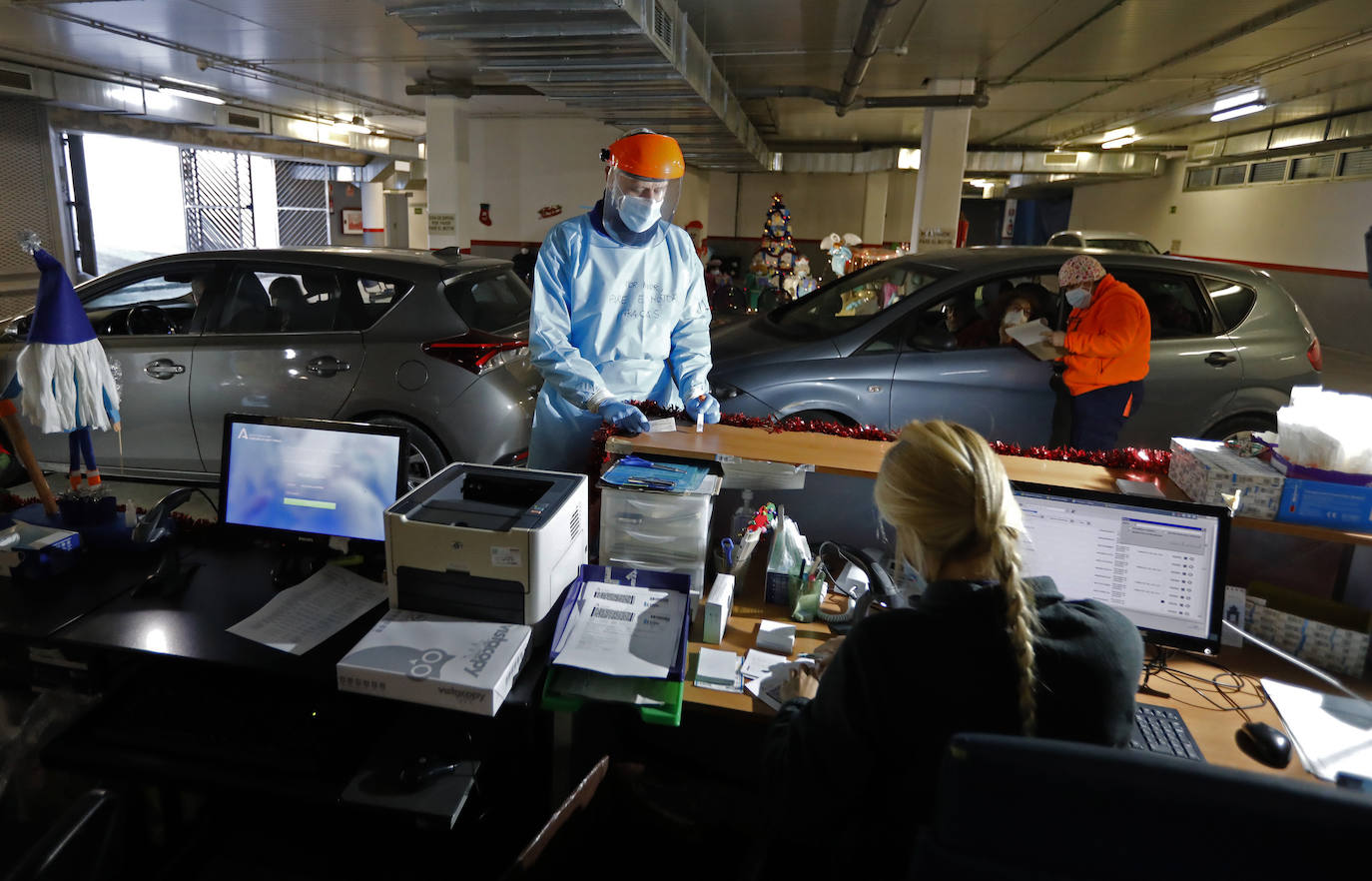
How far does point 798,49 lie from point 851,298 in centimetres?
392

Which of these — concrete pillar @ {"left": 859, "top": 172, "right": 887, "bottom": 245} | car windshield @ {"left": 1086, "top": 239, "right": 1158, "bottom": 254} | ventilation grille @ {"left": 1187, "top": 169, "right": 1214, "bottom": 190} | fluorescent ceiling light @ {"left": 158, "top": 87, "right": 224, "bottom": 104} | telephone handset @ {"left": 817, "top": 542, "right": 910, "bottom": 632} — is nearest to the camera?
telephone handset @ {"left": 817, "top": 542, "right": 910, "bottom": 632}

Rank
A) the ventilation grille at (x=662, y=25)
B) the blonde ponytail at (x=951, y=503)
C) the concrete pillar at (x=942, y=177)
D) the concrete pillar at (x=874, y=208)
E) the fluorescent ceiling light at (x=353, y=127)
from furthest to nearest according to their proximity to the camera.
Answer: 1. the concrete pillar at (x=874, y=208)
2. the fluorescent ceiling light at (x=353, y=127)
3. the concrete pillar at (x=942, y=177)
4. the ventilation grille at (x=662, y=25)
5. the blonde ponytail at (x=951, y=503)

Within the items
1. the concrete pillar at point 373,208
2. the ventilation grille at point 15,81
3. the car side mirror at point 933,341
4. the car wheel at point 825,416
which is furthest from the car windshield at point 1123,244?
the concrete pillar at point 373,208

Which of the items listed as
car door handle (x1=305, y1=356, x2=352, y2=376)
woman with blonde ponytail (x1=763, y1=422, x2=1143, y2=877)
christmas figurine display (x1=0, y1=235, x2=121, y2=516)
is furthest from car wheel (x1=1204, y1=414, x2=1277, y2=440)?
christmas figurine display (x1=0, y1=235, x2=121, y2=516)

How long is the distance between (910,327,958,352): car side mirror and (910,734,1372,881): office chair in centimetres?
363

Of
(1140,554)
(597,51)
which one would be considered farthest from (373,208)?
(1140,554)

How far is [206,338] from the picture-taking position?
4.07 metres

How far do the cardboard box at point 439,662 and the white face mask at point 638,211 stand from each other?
1.60 m

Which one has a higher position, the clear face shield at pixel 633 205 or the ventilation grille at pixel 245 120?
the ventilation grille at pixel 245 120

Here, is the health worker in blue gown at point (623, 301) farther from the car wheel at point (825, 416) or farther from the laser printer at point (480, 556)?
the car wheel at point (825, 416)

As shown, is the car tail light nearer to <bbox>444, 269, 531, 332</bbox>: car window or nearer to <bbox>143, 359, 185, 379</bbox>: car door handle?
<bbox>444, 269, 531, 332</bbox>: car window

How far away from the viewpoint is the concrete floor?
4223mm

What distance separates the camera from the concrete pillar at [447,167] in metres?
9.94

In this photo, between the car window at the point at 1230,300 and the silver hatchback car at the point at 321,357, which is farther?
the car window at the point at 1230,300
